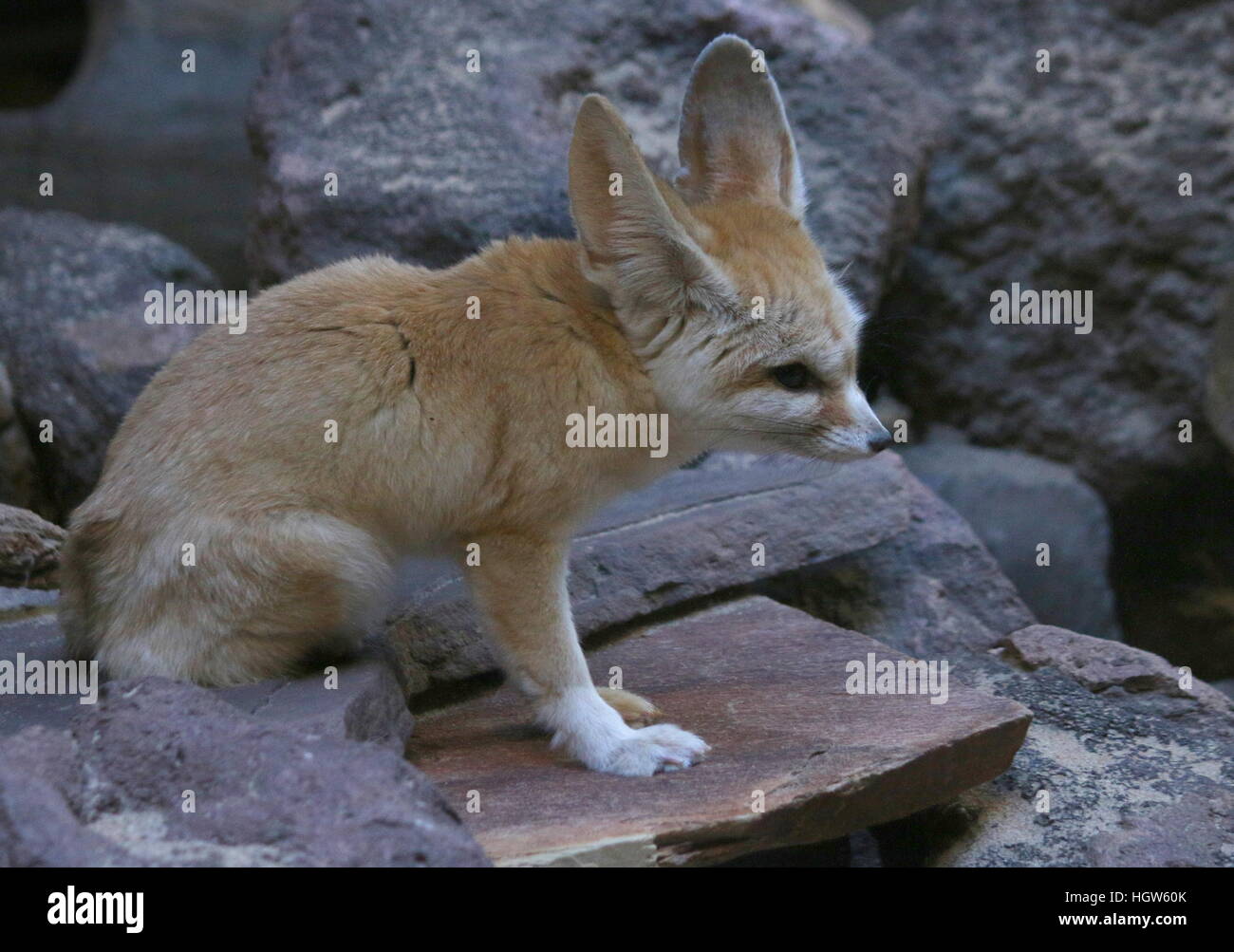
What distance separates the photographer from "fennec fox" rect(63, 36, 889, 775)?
12.3 feet

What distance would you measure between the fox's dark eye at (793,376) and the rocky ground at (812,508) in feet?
3.37

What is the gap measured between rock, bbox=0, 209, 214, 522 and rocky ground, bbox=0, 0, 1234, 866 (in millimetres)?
21

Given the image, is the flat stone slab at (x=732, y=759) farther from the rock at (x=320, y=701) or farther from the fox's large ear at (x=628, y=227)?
the fox's large ear at (x=628, y=227)

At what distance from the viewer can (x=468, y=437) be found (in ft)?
12.7

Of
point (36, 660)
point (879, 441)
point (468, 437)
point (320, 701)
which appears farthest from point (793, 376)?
point (36, 660)

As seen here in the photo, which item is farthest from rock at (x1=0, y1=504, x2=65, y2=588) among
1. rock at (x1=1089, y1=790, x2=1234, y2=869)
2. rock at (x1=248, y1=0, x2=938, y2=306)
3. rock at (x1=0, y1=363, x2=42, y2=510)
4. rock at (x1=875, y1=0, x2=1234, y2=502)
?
rock at (x1=875, y1=0, x2=1234, y2=502)

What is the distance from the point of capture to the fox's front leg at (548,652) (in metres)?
3.82

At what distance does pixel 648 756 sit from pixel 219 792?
1.24 metres

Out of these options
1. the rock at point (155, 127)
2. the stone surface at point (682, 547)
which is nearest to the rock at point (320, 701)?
the stone surface at point (682, 547)

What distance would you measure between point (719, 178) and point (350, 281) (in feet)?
4.31

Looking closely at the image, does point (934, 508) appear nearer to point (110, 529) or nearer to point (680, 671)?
point (680, 671)

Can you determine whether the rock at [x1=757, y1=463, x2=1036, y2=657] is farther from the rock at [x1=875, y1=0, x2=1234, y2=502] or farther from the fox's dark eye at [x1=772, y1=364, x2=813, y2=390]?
the rock at [x1=875, y1=0, x2=1234, y2=502]

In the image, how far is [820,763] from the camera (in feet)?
12.1
